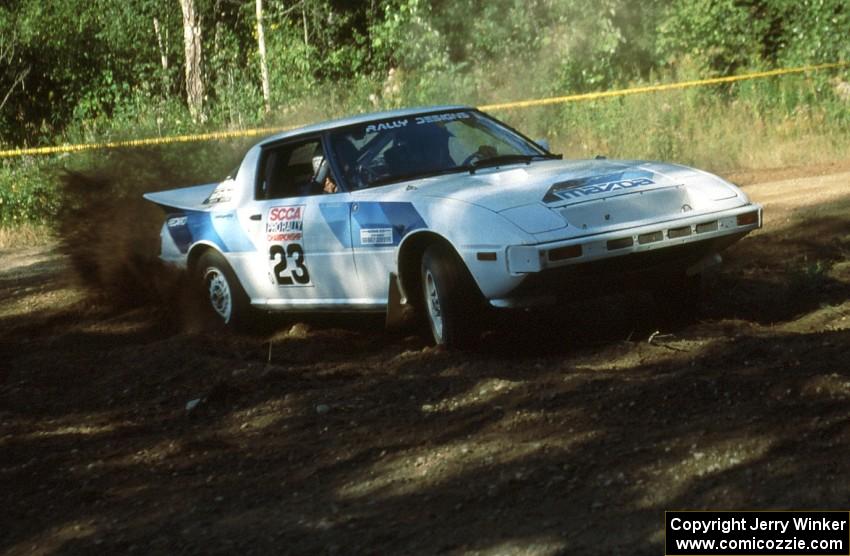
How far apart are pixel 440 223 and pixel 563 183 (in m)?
0.76

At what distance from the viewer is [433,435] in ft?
22.2

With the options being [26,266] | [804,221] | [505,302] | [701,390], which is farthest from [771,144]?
[701,390]

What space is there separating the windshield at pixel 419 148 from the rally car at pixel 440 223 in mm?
11

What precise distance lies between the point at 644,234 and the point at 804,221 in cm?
604

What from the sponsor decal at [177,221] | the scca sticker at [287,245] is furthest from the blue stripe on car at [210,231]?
the scca sticker at [287,245]

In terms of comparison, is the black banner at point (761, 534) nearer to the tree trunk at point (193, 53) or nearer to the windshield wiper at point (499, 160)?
the windshield wiper at point (499, 160)

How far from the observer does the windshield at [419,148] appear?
31.6 ft

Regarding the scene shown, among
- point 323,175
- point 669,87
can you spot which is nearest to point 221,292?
point 323,175

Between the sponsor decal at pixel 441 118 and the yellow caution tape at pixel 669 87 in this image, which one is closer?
the sponsor decal at pixel 441 118

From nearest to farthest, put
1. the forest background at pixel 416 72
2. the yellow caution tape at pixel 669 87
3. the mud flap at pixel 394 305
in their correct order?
the mud flap at pixel 394 305, the forest background at pixel 416 72, the yellow caution tape at pixel 669 87

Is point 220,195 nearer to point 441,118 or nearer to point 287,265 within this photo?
point 287,265

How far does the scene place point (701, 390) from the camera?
22.0 feet

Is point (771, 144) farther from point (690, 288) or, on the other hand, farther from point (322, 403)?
point (322, 403)

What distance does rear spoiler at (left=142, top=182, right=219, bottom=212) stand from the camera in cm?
1123
